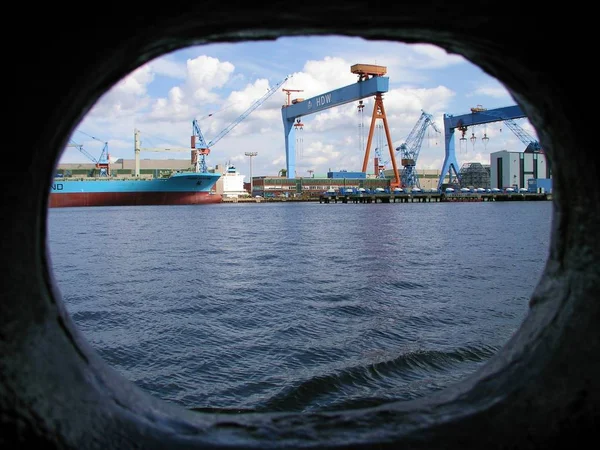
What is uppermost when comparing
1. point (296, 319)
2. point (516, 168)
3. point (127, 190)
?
point (516, 168)

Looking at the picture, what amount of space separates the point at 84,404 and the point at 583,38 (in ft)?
4.69

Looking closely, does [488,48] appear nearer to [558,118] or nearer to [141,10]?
[558,118]

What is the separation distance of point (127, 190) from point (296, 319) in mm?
51822

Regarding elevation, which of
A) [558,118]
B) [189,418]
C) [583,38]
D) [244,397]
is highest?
[583,38]

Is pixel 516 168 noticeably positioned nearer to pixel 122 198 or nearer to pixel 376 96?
pixel 376 96

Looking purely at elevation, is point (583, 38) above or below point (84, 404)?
above

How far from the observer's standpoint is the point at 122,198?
55.6 m

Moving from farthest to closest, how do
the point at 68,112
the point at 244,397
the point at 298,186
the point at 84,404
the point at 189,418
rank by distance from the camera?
the point at 298,186
the point at 244,397
the point at 189,418
the point at 84,404
the point at 68,112

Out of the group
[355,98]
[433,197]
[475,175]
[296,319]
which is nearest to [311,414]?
[296,319]

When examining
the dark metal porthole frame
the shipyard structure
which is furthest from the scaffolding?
the dark metal porthole frame

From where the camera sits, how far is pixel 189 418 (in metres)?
1.49

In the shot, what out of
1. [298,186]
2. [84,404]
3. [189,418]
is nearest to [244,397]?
[189,418]

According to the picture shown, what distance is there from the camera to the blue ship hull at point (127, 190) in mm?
53594

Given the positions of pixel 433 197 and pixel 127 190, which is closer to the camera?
pixel 127 190
